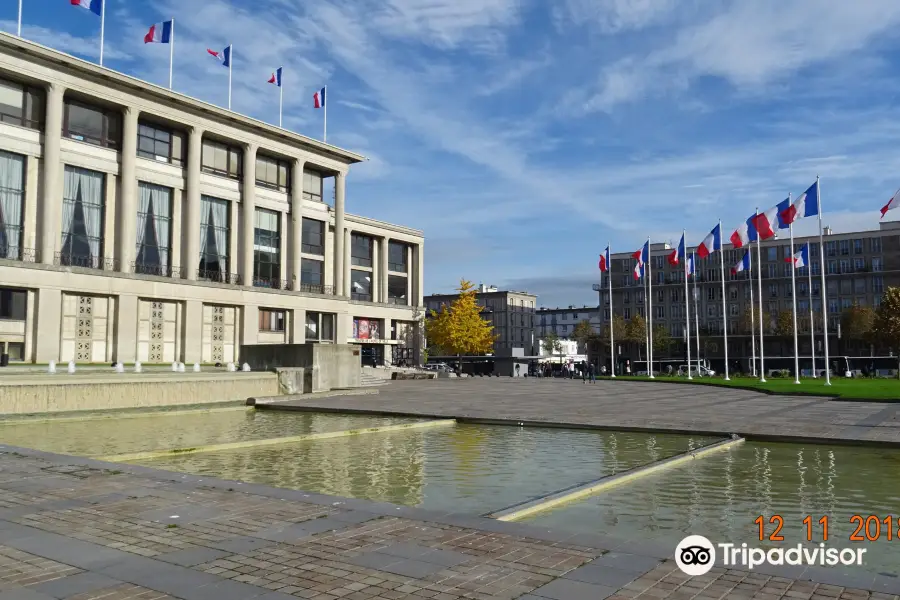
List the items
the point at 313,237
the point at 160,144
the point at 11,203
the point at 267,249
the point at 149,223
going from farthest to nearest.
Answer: the point at 313,237
the point at 267,249
the point at 160,144
the point at 149,223
the point at 11,203

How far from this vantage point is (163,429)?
19234 millimetres

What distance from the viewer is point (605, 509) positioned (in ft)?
30.0

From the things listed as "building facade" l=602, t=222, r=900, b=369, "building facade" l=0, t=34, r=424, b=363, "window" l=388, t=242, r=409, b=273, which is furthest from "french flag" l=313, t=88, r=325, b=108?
"building facade" l=602, t=222, r=900, b=369

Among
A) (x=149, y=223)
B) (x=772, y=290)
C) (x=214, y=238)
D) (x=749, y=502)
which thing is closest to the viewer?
(x=749, y=502)

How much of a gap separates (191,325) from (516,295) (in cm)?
11168

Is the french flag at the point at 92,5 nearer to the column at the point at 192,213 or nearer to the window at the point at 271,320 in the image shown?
the column at the point at 192,213

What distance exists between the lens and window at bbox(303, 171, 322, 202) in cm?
6538

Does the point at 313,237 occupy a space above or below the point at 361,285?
above

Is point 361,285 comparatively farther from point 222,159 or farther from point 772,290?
point 772,290

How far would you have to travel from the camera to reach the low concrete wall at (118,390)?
22844 millimetres

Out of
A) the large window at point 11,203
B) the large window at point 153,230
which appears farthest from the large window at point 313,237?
the large window at point 11,203

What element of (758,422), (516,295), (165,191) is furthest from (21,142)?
(516,295)

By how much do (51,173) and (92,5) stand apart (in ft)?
34.1

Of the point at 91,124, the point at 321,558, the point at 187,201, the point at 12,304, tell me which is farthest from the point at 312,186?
the point at 321,558
